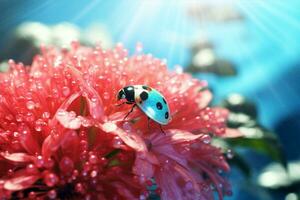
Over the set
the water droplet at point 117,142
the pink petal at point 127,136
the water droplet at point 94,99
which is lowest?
the water droplet at point 117,142

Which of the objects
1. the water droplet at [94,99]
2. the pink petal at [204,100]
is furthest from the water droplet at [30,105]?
the pink petal at [204,100]

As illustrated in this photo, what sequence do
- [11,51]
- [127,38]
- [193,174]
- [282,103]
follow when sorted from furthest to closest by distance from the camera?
1. [282,103]
2. [127,38]
3. [11,51]
4. [193,174]

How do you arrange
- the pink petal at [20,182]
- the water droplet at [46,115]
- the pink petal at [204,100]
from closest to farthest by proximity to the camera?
1. the pink petal at [20,182]
2. the water droplet at [46,115]
3. the pink petal at [204,100]

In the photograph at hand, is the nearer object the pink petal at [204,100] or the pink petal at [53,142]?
the pink petal at [53,142]

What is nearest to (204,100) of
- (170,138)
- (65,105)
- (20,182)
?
(170,138)

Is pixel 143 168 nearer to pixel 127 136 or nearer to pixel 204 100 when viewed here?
pixel 127 136

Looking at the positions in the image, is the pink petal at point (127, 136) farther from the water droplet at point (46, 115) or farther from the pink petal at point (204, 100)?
the pink petal at point (204, 100)

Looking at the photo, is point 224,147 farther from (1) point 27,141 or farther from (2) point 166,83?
(1) point 27,141

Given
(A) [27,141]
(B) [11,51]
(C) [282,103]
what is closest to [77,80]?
(A) [27,141]
